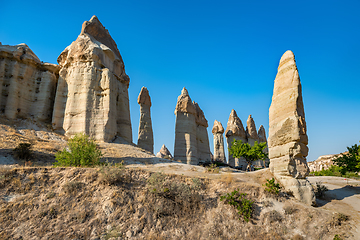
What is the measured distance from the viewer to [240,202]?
9320mm

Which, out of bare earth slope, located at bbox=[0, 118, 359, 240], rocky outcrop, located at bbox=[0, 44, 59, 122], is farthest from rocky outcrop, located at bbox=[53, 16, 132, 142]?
bare earth slope, located at bbox=[0, 118, 359, 240]

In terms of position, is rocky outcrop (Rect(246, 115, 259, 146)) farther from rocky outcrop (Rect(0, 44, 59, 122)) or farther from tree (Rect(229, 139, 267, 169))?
rocky outcrop (Rect(0, 44, 59, 122))

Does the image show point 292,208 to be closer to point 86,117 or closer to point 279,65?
point 279,65

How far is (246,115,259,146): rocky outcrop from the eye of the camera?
46.2 m

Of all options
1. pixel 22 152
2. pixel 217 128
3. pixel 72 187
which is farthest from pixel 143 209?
pixel 217 128

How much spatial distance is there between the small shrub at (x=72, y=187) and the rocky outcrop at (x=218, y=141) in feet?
113

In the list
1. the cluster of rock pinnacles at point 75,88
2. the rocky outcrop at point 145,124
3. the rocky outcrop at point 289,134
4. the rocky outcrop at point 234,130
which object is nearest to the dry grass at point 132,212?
the rocky outcrop at point 289,134

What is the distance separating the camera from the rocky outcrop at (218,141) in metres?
42.1

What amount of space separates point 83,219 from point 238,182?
6.62 m

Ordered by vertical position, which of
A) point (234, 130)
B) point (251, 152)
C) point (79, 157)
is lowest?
point (79, 157)

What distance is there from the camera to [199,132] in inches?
1449

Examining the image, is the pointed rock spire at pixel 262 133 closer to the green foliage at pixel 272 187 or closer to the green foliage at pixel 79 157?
the green foliage at pixel 272 187

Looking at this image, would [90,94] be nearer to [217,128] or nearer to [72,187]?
[72,187]

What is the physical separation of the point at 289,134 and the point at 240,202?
4.03 m
